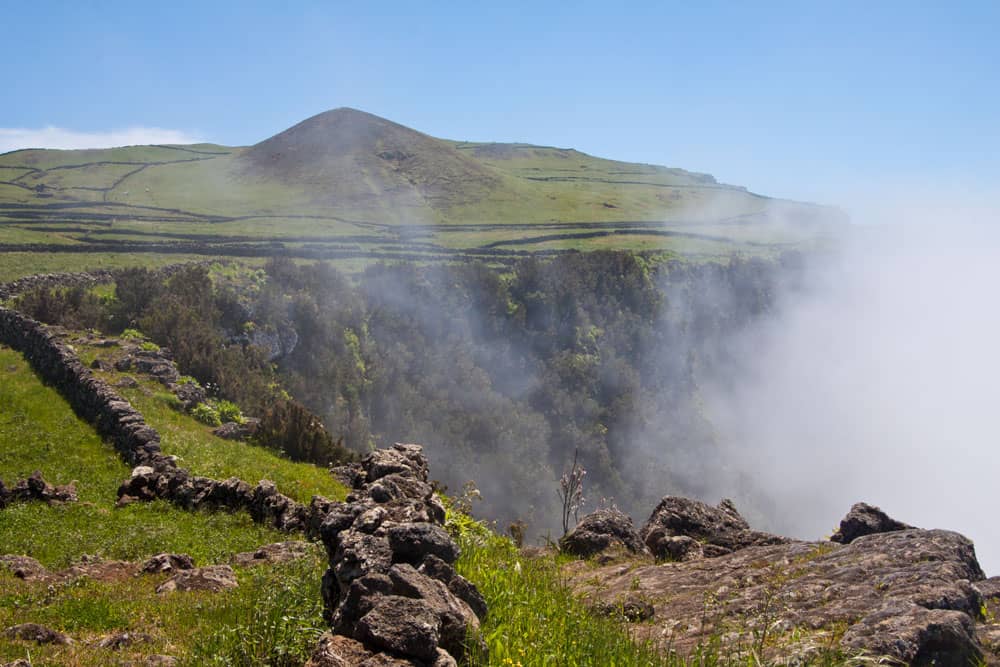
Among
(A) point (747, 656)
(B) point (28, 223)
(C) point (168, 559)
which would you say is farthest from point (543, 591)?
(B) point (28, 223)

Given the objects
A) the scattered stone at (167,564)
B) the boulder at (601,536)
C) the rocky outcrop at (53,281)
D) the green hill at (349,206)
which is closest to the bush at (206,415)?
the scattered stone at (167,564)

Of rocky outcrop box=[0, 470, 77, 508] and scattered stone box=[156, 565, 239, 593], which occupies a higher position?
scattered stone box=[156, 565, 239, 593]

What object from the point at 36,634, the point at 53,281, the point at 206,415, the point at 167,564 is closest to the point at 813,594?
the point at 36,634

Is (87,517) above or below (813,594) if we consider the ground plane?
below

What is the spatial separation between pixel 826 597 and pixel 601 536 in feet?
16.3

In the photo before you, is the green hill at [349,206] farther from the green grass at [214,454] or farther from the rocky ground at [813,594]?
the rocky ground at [813,594]

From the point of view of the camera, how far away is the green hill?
2534 inches

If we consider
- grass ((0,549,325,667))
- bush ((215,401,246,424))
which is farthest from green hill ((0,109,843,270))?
grass ((0,549,325,667))

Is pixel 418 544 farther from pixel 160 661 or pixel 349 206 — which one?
pixel 349 206

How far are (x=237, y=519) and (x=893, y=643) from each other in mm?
11517

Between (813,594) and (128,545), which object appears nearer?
(813,594)

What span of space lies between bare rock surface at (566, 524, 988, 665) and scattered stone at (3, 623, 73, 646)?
538 cm

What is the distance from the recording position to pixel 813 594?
7.11 meters

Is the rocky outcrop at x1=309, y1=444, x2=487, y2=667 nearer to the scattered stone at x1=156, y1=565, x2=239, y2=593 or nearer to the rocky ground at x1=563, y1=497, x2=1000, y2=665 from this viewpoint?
the rocky ground at x1=563, y1=497, x2=1000, y2=665
